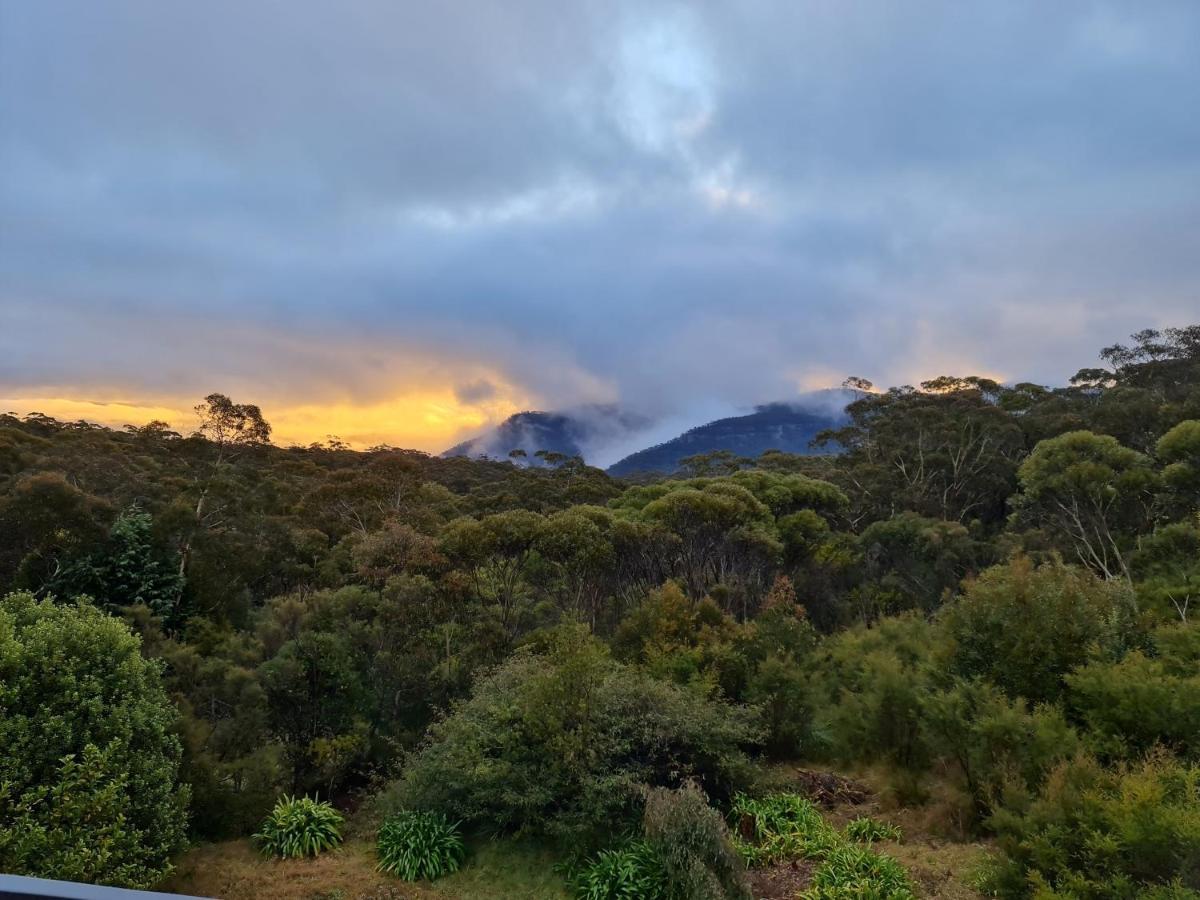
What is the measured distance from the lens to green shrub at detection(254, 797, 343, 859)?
31.2 ft

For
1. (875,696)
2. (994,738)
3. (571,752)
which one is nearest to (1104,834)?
(994,738)

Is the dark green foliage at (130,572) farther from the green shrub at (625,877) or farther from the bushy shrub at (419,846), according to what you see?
the green shrub at (625,877)

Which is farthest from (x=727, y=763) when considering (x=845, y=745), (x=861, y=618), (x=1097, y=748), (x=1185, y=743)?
(x=861, y=618)

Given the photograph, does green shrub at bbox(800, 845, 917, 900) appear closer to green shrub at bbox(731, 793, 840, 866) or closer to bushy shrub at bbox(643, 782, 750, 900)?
green shrub at bbox(731, 793, 840, 866)

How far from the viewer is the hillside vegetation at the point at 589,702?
24.9ft

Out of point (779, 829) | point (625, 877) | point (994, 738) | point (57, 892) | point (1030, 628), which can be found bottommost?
point (625, 877)

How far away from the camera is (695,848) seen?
7375 mm

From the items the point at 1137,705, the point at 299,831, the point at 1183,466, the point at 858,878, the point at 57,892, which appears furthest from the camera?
the point at 1183,466

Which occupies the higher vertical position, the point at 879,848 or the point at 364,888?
the point at 879,848

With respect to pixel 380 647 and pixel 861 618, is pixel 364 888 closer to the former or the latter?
pixel 380 647

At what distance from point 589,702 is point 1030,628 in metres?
6.52

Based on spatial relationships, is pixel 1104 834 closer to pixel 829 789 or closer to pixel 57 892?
pixel 829 789

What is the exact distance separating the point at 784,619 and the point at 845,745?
3025mm

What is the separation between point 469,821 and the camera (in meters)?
9.90
